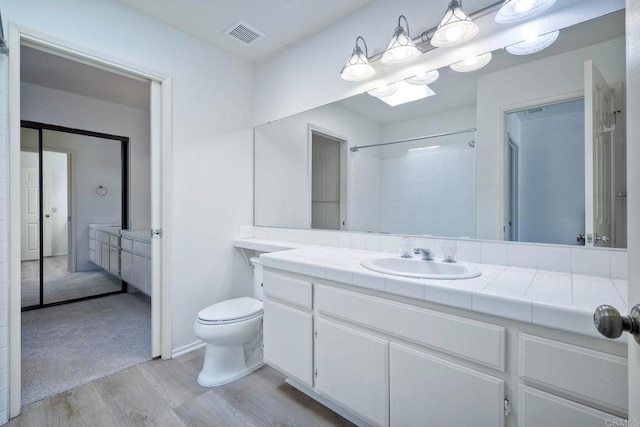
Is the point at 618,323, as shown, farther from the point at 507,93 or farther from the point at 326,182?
the point at 326,182

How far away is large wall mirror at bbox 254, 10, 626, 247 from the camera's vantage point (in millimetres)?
1156

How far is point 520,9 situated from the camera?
1.27 metres

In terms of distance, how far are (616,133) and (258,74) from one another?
2466 millimetres

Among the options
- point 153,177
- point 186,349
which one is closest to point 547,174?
Answer: point 153,177

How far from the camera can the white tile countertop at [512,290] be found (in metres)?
0.81

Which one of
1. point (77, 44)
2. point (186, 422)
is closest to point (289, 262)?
point (186, 422)

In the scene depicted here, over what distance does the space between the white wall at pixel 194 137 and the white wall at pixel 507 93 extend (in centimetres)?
187

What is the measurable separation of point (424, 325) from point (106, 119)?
4256 millimetres

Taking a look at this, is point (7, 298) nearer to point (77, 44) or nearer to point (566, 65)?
point (77, 44)

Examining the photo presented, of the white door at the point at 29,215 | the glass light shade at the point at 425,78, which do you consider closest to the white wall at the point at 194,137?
the glass light shade at the point at 425,78

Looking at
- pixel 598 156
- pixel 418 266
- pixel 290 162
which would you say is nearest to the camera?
pixel 598 156

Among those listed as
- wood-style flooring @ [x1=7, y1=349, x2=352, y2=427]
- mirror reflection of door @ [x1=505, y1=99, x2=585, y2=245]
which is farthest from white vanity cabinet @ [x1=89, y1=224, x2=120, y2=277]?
mirror reflection of door @ [x1=505, y1=99, x2=585, y2=245]

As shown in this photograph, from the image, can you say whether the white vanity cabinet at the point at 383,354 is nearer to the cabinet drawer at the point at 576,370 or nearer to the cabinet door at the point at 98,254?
the cabinet drawer at the point at 576,370

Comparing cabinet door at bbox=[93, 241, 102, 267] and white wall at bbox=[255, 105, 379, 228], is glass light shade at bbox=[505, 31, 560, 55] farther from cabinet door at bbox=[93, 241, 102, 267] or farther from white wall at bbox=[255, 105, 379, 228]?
cabinet door at bbox=[93, 241, 102, 267]
